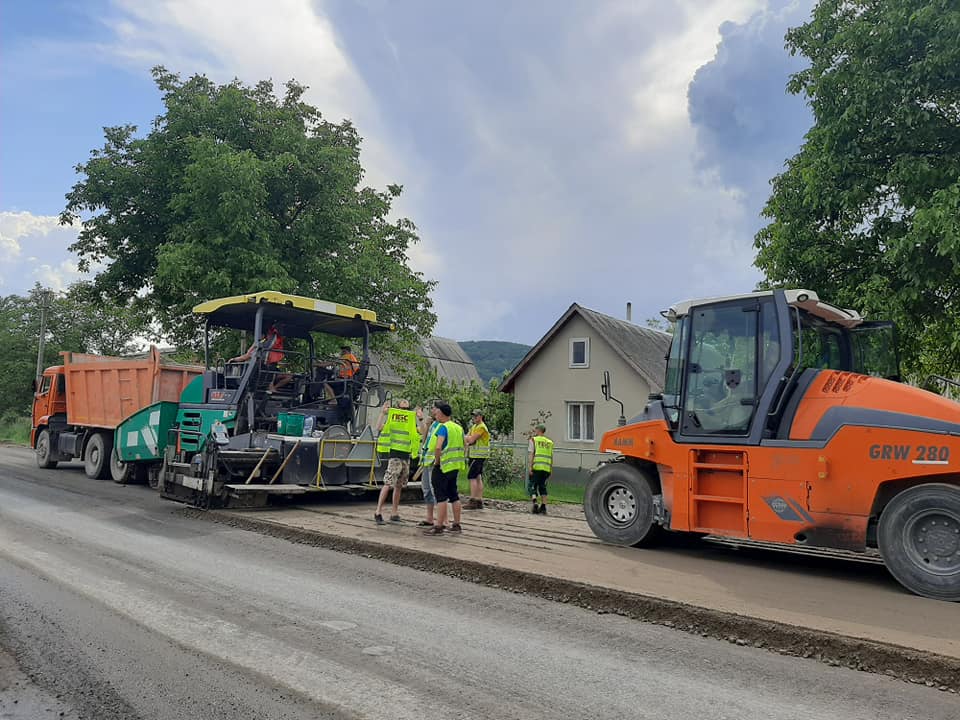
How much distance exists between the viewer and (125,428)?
572 inches

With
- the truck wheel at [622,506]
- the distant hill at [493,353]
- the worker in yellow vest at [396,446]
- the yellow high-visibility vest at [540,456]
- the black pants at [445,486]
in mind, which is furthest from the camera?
the distant hill at [493,353]

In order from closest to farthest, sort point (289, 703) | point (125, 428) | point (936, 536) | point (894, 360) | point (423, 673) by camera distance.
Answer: point (289, 703)
point (423, 673)
point (936, 536)
point (894, 360)
point (125, 428)

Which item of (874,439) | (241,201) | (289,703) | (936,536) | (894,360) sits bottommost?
(289,703)

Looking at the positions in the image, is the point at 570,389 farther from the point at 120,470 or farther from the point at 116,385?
the point at 120,470

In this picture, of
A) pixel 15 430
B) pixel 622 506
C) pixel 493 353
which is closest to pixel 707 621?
pixel 622 506

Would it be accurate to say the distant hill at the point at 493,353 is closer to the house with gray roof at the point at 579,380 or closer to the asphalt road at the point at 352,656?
the house with gray roof at the point at 579,380

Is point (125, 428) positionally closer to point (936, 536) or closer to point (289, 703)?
point (289, 703)

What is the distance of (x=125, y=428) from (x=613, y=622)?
39.0ft

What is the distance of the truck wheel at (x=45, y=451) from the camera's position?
17719 mm

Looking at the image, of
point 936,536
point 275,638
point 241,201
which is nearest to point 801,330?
point 936,536

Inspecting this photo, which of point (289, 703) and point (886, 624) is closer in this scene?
point (289, 703)

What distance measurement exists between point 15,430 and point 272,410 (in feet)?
91.3

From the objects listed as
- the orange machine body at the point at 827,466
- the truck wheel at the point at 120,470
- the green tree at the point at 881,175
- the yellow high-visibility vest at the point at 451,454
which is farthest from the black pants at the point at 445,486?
the truck wheel at the point at 120,470

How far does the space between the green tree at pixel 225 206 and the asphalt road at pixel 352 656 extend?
1196cm
